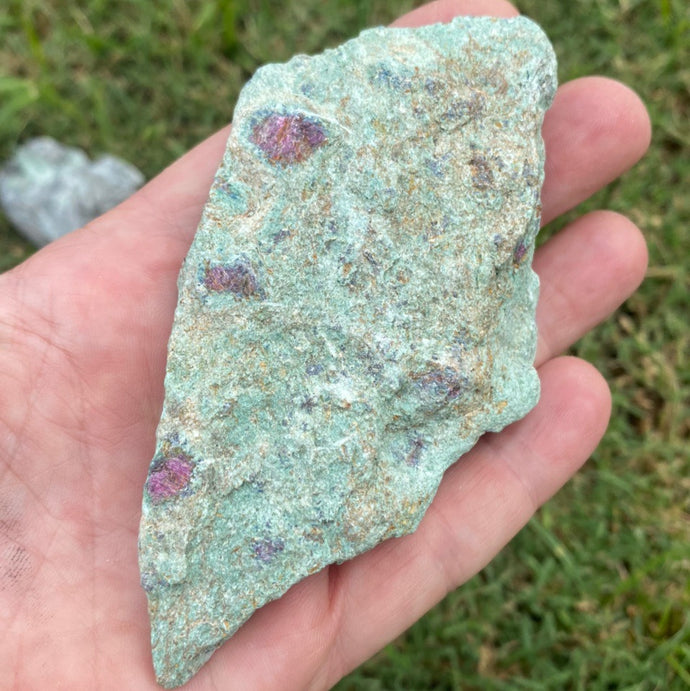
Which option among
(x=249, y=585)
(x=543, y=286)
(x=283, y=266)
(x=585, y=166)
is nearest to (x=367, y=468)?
(x=249, y=585)

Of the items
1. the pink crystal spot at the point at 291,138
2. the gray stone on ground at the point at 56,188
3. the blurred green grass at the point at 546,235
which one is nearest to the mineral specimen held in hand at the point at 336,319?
the pink crystal spot at the point at 291,138

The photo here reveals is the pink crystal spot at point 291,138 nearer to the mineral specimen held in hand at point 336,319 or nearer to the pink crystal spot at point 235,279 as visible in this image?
the mineral specimen held in hand at point 336,319

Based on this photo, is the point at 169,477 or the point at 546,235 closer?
the point at 169,477

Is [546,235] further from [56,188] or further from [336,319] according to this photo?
[56,188]

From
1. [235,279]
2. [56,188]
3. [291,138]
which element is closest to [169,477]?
[235,279]

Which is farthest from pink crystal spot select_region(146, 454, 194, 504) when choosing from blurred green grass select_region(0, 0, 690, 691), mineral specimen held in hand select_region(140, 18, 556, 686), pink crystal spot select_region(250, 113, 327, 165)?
blurred green grass select_region(0, 0, 690, 691)
